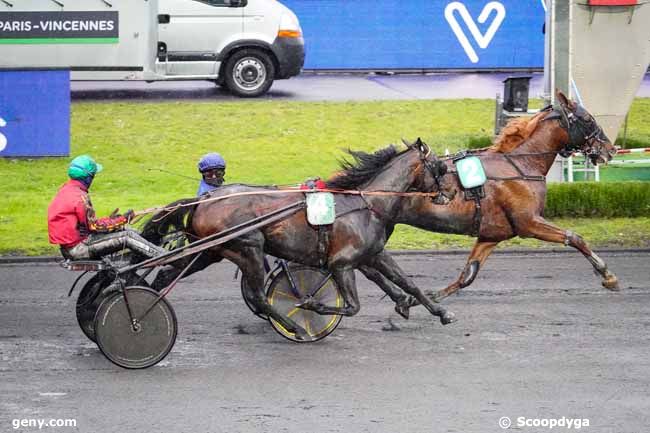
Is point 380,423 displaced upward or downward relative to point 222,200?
downward

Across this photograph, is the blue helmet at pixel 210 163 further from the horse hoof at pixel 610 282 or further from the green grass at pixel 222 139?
the green grass at pixel 222 139

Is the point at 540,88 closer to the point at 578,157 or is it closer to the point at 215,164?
the point at 578,157

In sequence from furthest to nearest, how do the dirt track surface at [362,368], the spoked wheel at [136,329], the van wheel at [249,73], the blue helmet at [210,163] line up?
the van wheel at [249,73] < the blue helmet at [210,163] < the spoked wheel at [136,329] < the dirt track surface at [362,368]

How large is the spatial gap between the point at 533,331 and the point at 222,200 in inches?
113

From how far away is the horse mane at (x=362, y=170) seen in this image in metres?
9.66

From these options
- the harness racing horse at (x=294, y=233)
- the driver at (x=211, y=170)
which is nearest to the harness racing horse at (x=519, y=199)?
the harness racing horse at (x=294, y=233)

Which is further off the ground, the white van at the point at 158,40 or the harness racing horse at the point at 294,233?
the white van at the point at 158,40

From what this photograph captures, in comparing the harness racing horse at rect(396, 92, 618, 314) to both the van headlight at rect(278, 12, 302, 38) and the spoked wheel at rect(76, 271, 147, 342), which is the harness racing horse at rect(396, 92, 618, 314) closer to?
the spoked wheel at rect(76, 271, 147, 342)

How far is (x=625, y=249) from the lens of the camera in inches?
523

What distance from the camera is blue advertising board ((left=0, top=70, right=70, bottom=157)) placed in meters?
16.3

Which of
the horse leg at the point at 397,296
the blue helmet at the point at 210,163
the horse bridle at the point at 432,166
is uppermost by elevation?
the horse bridle at the point at 432,166

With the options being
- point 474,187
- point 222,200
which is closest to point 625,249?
point 474,187

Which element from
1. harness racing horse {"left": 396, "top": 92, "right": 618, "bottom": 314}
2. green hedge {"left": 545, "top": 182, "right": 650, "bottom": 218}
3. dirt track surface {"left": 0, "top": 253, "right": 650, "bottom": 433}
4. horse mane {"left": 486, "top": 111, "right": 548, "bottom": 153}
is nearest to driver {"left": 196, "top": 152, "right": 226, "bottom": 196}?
dirt track surface {"left": 0, "top": 253, "right": 650, "bottom": 433}

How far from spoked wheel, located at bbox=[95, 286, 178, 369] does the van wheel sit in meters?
11.5
